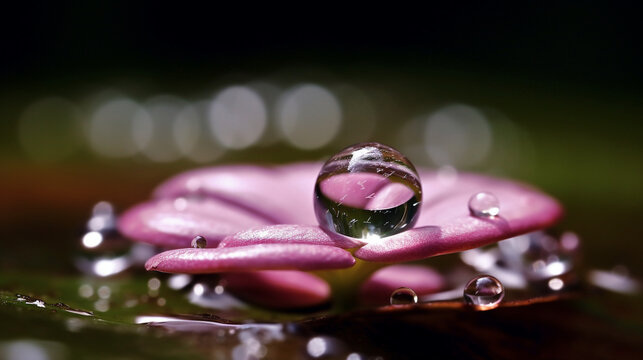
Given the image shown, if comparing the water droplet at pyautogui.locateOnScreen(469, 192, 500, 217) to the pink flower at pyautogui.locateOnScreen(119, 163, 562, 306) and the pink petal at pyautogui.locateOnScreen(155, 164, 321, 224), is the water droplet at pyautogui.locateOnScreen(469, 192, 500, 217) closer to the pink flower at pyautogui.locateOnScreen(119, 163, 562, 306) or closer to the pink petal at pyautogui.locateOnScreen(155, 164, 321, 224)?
the pink flower at pyautogui.locateOnScreen(119, 163, 562, 306)

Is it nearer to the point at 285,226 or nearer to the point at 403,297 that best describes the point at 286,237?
the point at 285,226

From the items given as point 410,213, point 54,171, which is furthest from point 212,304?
point 54,171

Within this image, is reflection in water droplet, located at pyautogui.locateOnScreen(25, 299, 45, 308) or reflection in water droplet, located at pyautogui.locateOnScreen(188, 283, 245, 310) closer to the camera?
reflection in water droplet, located at pyautogui.locateOnScreen(25, 299, 45, 308)

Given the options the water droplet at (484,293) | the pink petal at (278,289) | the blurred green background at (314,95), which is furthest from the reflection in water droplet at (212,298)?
the blurred green background at (314,95)

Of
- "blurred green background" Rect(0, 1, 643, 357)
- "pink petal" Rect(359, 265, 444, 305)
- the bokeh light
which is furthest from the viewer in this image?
the bokeh light

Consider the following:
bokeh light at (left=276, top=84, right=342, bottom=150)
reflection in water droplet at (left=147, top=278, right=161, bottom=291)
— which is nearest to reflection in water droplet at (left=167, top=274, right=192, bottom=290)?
reflection in water droplet at (left=147, top=278, right=161, bottom=291)

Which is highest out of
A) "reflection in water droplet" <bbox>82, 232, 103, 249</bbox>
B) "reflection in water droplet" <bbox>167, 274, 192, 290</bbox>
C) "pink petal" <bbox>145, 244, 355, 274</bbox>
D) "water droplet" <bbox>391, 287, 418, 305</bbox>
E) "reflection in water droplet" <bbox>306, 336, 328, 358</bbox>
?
"reflection in water droplet" <bbox>82, 232, 103, 249</bbox>
